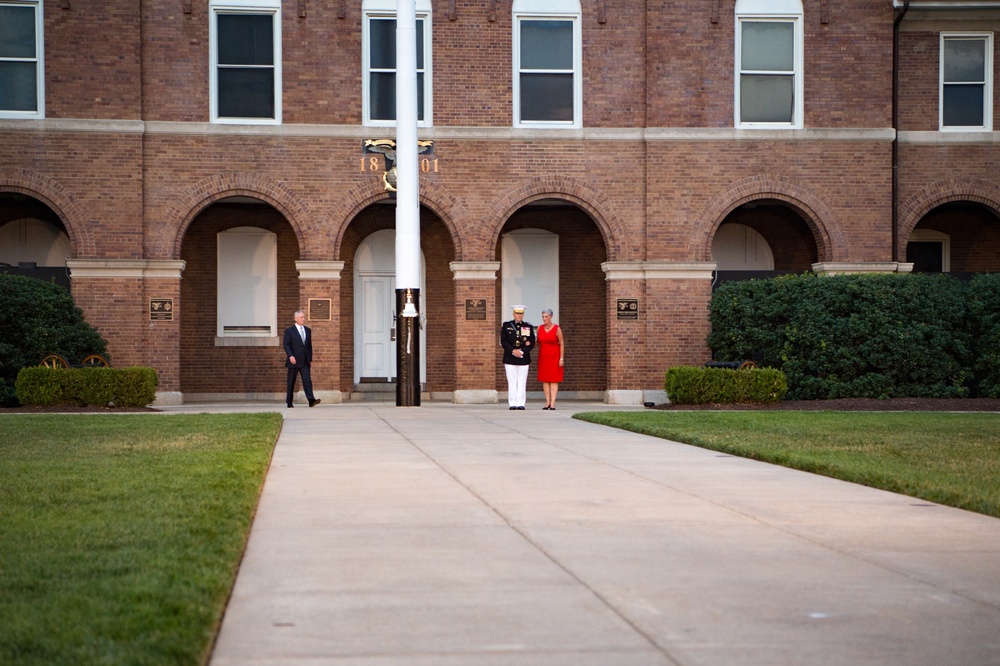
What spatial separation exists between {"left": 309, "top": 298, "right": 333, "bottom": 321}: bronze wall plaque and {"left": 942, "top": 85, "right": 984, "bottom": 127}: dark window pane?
1291 centimetres

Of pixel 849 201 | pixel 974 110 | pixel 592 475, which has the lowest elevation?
pixel 592 475

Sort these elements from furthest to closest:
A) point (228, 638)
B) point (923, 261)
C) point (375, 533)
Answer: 1. point (923, 261)
2. point (375, 533)
3. point (228, 638)

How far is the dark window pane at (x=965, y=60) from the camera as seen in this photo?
25844 mm

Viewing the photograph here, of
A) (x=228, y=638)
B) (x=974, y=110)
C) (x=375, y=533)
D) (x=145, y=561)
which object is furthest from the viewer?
(x=974, y=110)

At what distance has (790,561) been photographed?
6180 millimetres

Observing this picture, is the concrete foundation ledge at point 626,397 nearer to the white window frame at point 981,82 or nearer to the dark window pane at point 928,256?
the dark window pane at point 928,256

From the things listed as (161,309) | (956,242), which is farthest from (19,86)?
(956,242)

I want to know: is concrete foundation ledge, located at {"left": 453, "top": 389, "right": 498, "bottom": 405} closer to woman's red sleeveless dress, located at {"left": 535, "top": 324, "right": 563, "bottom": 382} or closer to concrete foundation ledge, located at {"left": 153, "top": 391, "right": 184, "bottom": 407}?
woman's red sleeveless dress, located at {"left": 535, "top": 324, "right": 563, "bottom": 382}

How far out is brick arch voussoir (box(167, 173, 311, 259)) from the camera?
24.1m

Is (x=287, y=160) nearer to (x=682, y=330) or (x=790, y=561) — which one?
(x=682, y=330)

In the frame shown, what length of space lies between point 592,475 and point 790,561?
3.91 meters

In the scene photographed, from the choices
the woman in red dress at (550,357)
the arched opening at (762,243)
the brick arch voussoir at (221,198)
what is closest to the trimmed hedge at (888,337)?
the woman in red dress at (550,357)

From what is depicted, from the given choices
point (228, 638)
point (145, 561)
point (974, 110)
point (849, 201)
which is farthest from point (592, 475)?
point (974, 110)

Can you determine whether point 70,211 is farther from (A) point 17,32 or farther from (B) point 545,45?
(B) point 545,45
